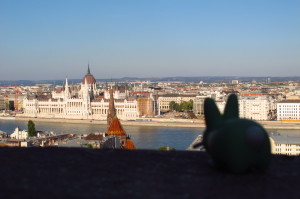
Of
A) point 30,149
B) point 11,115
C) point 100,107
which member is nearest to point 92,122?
point 100,107

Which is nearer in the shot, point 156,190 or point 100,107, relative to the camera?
point 156,190

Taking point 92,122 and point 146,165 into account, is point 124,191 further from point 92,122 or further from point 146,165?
point 92,122

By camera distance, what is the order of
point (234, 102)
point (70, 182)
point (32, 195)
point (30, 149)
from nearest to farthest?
point (32, 195)
point (70, 182)
point (234, 102)
point (30, 149)

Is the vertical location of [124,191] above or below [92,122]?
above

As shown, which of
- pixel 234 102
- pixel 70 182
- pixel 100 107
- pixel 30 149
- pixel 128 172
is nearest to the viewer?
pixel 70 182

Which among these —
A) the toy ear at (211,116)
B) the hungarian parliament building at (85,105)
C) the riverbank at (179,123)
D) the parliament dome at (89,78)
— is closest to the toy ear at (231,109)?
the toy ear at (211,116)

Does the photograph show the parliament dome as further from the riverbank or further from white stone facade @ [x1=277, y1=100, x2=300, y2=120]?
white stone facade @ [x1=277, y1=100, x2=300, y2=120]

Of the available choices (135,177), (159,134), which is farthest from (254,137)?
(159,134)

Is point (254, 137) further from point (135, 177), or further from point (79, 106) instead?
point (79, 106)
